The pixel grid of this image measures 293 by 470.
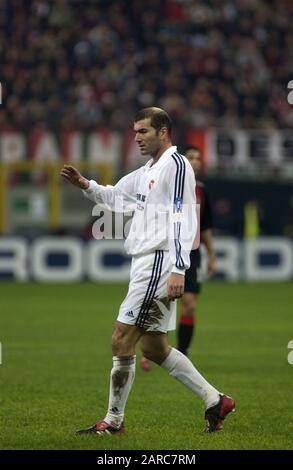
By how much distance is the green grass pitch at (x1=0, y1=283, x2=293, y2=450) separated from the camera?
7223 millimetres

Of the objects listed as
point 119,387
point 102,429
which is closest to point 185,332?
point 119,387

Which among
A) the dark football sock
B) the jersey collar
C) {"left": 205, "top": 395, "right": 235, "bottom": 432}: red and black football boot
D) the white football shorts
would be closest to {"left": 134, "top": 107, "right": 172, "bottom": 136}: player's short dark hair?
the jersey collar

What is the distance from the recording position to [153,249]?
7.29 metres

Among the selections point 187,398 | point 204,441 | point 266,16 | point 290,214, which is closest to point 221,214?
point 290,214

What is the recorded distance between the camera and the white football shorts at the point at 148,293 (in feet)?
23.8

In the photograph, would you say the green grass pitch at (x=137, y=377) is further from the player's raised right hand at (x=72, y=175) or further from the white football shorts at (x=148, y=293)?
the player's raised right hand at (x=72, y=175)

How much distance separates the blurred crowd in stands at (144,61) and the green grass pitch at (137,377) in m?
7.39

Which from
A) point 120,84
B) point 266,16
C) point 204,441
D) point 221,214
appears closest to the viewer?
point 204,441

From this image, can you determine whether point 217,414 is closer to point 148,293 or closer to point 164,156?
point 148,293

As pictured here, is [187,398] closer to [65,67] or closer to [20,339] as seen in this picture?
[20,339]

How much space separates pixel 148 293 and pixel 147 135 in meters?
1.07

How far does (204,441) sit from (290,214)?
1778cm

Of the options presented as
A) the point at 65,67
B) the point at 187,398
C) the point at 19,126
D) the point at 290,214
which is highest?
the point at 65,67
